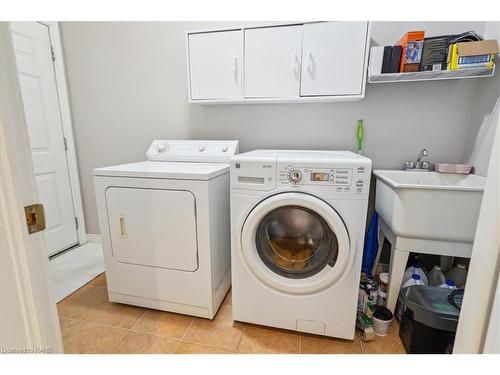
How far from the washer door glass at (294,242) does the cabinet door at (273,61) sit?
0.86 meters

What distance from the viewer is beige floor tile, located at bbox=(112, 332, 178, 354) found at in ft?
4.34

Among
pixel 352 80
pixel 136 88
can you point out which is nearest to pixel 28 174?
pixel 352 80

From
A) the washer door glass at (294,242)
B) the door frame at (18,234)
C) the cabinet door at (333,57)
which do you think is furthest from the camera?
the cabinet door at (333,57)

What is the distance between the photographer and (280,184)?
1.24m

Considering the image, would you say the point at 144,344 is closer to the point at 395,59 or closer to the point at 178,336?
the point at 178,336

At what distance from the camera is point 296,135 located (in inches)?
78.5

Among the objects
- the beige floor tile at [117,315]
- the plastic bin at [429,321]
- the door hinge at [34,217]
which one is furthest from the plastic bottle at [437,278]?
the door hinge at [34,217]

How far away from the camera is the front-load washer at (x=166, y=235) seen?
1.39 metres

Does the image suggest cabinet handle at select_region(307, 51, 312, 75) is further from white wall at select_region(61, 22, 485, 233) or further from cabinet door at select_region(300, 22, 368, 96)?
white wall at select_region(61, 22, 485, 233)

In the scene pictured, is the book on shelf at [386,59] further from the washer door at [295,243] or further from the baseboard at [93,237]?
the baseboard at [93,237]

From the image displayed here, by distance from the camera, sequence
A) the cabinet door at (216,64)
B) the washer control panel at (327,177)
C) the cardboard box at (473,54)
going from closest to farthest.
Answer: the washer control panel at (327,177) < the cardboard box at (473,54) < the cabinet door at (216,64)

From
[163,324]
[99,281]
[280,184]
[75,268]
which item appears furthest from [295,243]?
[75,268]

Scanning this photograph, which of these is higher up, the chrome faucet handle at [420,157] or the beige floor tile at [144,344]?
the chrome faucet handle at [420,157]

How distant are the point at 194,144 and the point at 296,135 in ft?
2.67
